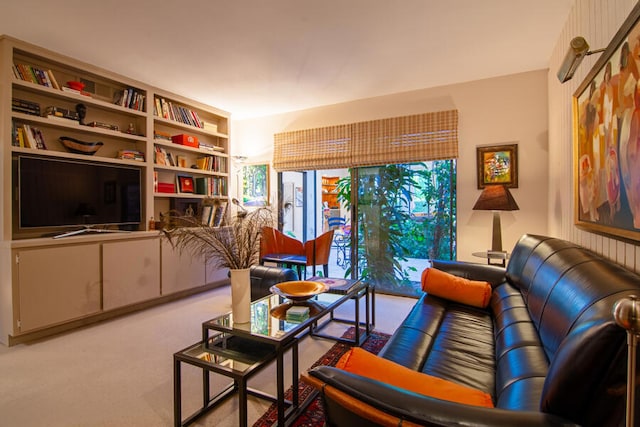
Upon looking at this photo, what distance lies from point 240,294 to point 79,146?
2613 millimetres

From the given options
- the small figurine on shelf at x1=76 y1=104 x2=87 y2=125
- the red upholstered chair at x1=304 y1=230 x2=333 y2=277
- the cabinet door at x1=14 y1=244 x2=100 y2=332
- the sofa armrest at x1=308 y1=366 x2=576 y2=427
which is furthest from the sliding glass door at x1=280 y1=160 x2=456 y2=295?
the sofa armrest at x1=308 y1=366 x2=576 y2=427

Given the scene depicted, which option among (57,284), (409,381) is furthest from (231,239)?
(57,284)

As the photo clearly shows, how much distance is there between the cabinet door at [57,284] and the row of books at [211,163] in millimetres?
1792

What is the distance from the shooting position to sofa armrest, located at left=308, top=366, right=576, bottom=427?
0.71 meters

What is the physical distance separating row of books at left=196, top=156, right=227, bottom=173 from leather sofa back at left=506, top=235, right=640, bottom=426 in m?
3.96

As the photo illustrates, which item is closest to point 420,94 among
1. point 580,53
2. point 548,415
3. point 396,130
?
point 396,130

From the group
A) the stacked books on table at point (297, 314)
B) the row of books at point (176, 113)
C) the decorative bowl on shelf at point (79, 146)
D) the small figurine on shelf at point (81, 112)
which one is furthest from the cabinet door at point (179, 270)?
the stacked books on table at point (297, 314)

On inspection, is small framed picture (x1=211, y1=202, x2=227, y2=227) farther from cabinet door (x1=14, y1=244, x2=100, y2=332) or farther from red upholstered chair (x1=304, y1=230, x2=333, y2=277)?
cabinet door (x1=14, y1=244, x2=100, y2=332)

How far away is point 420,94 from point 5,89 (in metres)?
4.00

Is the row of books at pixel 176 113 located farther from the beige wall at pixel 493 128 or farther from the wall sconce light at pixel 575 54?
the wall sconce light at pixel 575 54

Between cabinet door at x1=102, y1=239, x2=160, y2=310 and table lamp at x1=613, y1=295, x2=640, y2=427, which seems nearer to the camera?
table lamp at x1=613, y1=295, x2=640, y2=427

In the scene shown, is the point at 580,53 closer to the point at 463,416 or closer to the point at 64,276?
the point at 463,416

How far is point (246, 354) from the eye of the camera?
1.61 m

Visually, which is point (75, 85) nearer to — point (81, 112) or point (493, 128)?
point (81, 112)
